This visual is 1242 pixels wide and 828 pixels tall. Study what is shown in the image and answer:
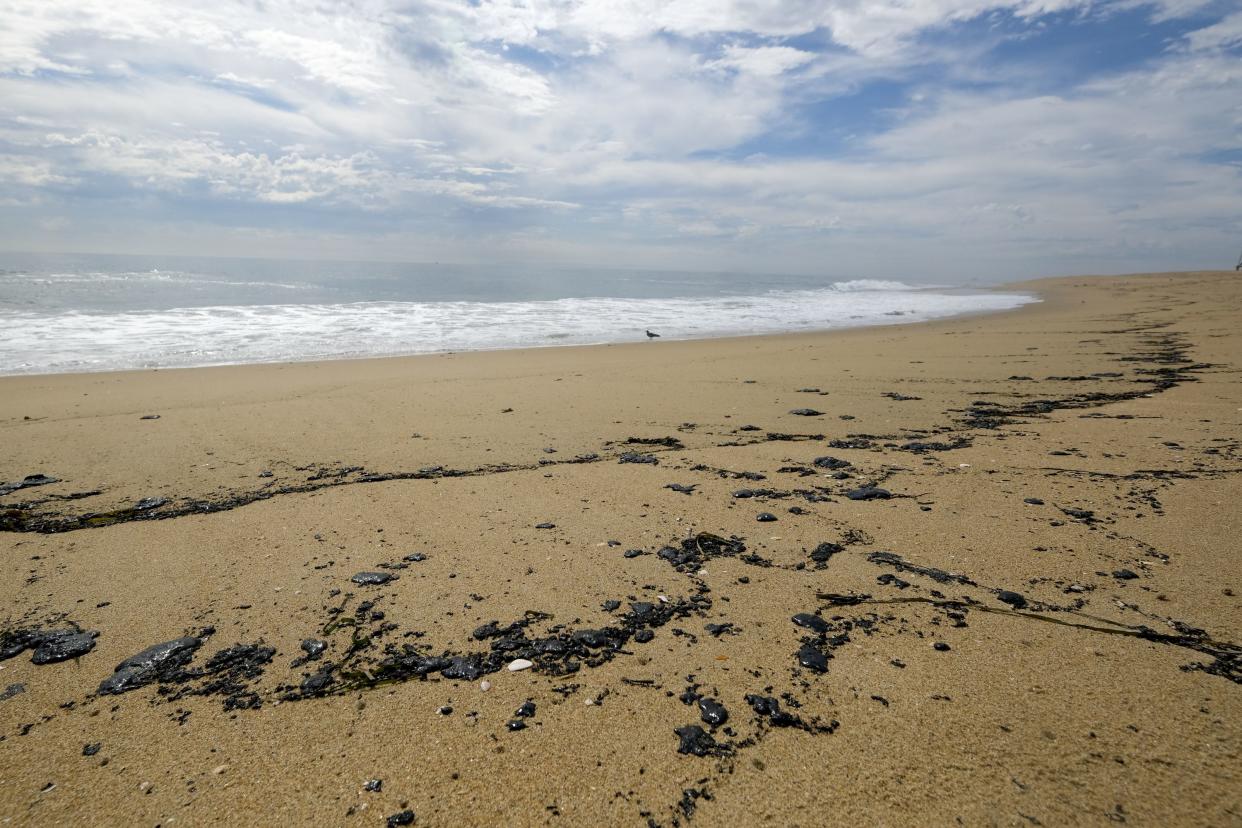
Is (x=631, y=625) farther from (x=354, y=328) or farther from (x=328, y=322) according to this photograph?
(x=328, y=322)

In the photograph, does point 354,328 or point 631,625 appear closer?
point 631,625

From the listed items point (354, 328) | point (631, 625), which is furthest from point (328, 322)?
point (631, 625)

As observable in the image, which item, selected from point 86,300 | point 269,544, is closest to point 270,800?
point 269,544

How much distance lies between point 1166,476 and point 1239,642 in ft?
6.90

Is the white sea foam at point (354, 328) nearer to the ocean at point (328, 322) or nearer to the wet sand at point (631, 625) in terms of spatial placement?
the ocean at point (328, 322)

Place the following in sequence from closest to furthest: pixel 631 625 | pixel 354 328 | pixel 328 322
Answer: pixel 631 625
pixel 354 328
pixel 328 322

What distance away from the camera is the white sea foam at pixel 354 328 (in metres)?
11.1

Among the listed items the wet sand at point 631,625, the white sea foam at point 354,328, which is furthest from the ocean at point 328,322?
the wet sand at point 631,625

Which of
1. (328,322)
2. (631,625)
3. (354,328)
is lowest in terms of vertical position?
(631,625)

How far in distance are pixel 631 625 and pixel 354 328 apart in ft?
49.6

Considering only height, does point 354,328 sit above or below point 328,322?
below

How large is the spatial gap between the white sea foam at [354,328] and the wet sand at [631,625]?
270 inches

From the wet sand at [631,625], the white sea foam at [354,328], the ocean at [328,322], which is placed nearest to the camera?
the wet sand at [631,625]

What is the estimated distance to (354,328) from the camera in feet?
50.8
